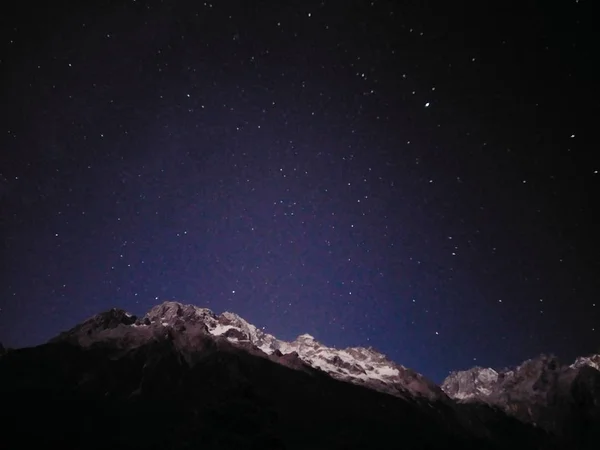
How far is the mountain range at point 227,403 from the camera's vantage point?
86500 mm

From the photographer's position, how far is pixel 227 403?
339ft

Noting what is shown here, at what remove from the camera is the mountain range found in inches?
3406

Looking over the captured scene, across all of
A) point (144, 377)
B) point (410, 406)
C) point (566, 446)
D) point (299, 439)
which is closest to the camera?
point (299, 439)

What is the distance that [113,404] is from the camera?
102 metres

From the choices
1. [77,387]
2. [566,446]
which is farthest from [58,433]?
[566,446]

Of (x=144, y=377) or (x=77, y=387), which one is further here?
(x=144, y=377)

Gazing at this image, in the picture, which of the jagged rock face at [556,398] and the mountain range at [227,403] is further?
the jagged rock face at [556,398]

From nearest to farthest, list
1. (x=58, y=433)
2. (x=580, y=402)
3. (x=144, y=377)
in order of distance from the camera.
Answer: (x=58, y=433), (x=144, y=377), (x=580, y=402)

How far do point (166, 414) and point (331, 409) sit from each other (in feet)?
165

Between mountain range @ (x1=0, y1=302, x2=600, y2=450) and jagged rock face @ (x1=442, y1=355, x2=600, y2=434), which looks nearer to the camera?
mountain range @ (x1=0, y1=302, x2=600, y2=450)

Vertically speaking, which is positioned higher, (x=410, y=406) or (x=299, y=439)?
(x=410, y=406)

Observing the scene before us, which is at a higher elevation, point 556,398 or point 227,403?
point 556,398

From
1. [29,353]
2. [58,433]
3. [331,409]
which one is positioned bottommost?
[58,433]

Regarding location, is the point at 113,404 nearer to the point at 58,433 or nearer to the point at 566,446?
the point at 58,433
